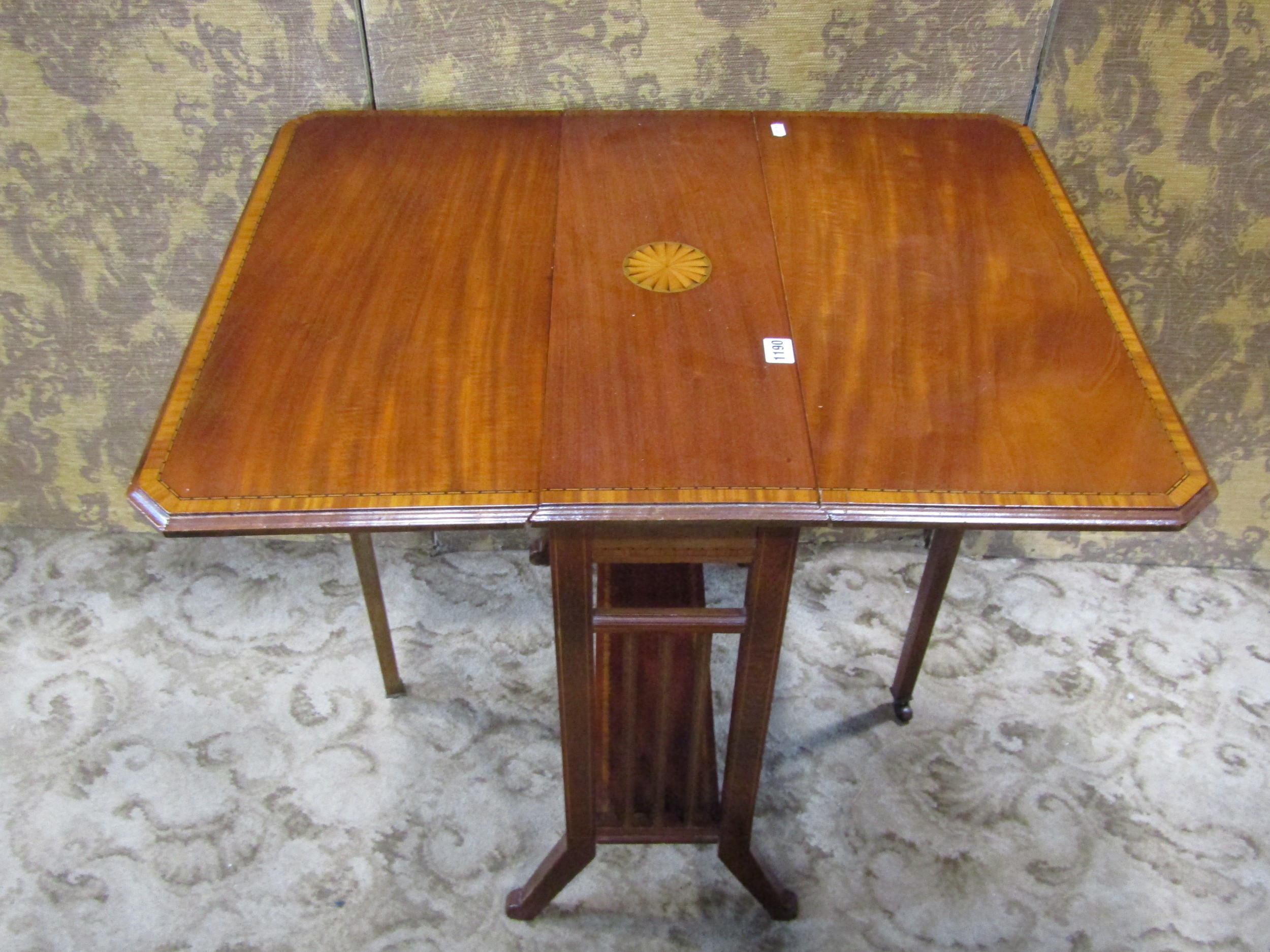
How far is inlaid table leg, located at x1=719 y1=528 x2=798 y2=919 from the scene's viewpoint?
98cm

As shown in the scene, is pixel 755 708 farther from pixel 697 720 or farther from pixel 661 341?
pixel 661 341

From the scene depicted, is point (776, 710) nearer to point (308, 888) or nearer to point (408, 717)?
point (408, 717)

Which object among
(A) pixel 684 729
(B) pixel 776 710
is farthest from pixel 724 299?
(B) pixel 776 710

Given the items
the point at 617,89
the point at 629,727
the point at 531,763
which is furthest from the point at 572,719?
the point at 617,89

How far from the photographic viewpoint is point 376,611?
4.95ft

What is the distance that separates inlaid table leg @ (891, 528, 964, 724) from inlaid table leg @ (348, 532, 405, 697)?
2.48 ft

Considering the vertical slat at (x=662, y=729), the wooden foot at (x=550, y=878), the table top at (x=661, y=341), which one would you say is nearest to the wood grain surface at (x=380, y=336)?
the table top at (x=661, y=341)

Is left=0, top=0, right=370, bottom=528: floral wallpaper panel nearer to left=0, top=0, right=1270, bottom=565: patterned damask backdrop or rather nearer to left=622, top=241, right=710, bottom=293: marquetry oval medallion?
left=0, top=0, right=1270, bottom=565: patterned damask backdrop

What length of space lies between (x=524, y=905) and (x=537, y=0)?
1132 millimetres

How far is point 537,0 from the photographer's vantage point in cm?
129

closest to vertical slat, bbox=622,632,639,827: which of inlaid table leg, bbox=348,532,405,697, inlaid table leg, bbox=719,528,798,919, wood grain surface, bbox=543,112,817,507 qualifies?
inlaid table leg, bbox=719,528,798,919

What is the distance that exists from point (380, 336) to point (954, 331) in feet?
1.82

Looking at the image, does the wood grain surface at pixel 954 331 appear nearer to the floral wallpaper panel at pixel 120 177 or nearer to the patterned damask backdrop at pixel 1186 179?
the patterned damask backdrop at pixel 1186 179

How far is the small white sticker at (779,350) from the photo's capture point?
0.99 m
